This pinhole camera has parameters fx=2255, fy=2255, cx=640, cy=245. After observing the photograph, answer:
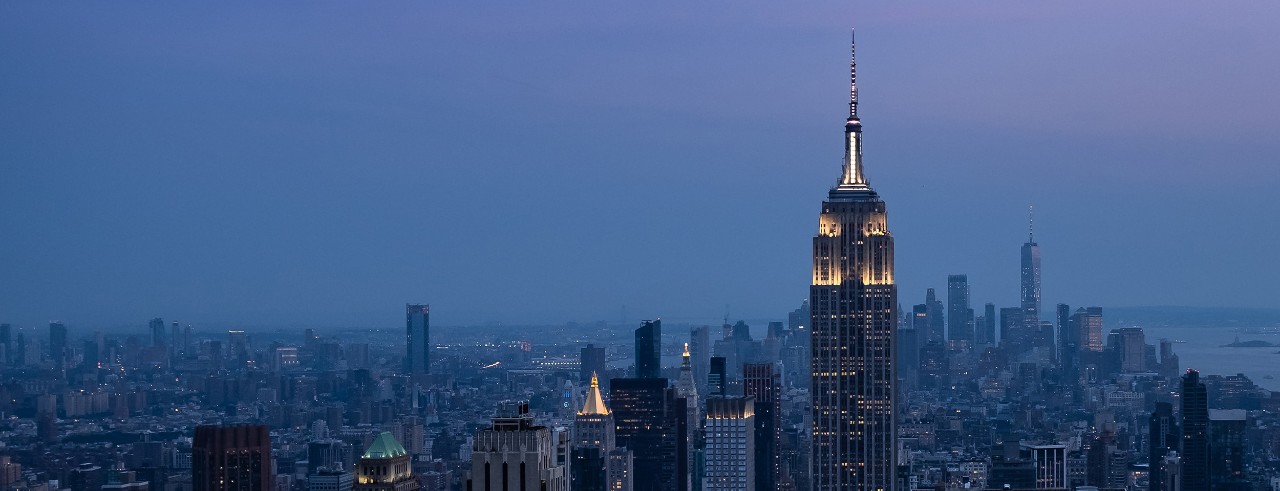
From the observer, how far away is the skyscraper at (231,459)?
5984 centimetres

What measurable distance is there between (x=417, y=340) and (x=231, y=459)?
16.5 m

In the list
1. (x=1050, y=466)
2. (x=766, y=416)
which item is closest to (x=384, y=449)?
(x=766, y=416)

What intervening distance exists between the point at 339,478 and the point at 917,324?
148 ft

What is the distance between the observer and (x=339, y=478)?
56.8 metres

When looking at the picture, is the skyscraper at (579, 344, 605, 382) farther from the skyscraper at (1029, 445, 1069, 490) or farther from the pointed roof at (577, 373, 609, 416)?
the skyscraper at (1029, 445, 1069, 490)

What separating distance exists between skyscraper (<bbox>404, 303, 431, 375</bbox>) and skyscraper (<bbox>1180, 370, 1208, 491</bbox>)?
27.6 meters

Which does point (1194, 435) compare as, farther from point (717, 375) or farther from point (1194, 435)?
point (717, 375)

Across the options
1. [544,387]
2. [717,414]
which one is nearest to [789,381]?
[717,414]

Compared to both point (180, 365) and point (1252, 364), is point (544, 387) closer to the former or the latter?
point (180, 365)

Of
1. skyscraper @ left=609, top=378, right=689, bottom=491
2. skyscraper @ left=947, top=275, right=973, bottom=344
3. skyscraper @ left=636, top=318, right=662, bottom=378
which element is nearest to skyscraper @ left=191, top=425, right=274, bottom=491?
skyscraper @ left=609, top=378, right=689, bottom=491

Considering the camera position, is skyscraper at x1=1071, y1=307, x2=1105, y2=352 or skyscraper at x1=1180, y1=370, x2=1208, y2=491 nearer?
skyscraper at x1=1180, y1=370, x2=1208, y2=491

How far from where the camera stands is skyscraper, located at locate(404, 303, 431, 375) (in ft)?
252

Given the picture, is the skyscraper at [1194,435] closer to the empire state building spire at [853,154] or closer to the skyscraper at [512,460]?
the empire state building spire at [853,154]

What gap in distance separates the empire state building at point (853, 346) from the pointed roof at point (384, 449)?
50.4ft
